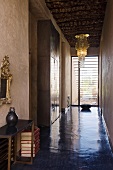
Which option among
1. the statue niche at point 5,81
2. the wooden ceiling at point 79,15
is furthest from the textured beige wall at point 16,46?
the wooden ceiling at point 79,15

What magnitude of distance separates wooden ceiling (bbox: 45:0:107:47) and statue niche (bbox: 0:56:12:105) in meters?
3.46

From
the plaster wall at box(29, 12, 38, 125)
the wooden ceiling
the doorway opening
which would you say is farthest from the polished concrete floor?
the doorway opening

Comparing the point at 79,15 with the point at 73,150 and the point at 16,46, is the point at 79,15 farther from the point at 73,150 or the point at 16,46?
the point at 73,150

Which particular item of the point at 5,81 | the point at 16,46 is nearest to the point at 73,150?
the point at 5,81

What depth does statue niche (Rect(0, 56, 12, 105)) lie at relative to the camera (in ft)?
10.4

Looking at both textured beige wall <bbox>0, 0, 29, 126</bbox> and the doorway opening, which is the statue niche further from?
the doorway opening

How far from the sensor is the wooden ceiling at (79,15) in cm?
607

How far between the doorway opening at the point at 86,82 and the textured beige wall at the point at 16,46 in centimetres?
897

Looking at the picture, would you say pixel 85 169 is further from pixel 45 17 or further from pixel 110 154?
pixel 45 17

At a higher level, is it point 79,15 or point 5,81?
point 79,15

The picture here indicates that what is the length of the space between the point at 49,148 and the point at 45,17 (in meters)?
4.08

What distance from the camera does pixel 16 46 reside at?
150 inches

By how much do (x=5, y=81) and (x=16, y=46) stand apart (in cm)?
84

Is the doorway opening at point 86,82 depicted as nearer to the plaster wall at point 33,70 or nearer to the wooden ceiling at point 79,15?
the wooden ceiling at point 79,15
